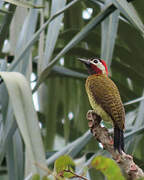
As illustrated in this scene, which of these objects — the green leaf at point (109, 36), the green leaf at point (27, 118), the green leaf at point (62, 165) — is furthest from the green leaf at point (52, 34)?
the green leaf at point (62, 165)

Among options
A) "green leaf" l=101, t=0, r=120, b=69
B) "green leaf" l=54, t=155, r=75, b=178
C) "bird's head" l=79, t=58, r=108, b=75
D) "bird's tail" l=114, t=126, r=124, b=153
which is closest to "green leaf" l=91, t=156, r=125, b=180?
"green leaf" l=54, t=155, r=75, b=178

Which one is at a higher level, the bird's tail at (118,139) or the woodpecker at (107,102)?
the woodpecker at (107,102)

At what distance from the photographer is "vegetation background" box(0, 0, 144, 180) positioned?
1.96 metres

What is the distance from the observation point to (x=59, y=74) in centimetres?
325

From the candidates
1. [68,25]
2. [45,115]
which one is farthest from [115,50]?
[45,115]

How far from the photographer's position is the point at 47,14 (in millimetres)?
4055

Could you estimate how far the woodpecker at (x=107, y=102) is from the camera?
2.33m

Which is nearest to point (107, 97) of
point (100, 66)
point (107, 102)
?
point (107, 102)

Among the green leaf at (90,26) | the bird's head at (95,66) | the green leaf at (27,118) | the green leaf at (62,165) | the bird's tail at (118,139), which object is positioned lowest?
the bird's tail at (118,139)

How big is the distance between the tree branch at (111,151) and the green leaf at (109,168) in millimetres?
316

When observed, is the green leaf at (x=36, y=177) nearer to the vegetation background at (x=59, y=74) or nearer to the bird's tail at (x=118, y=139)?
the vegetation background at (x=59, y=74)

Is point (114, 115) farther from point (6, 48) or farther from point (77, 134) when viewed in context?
point (6, 48)

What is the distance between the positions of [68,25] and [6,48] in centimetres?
54

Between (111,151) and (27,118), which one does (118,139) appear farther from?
(27,118)
